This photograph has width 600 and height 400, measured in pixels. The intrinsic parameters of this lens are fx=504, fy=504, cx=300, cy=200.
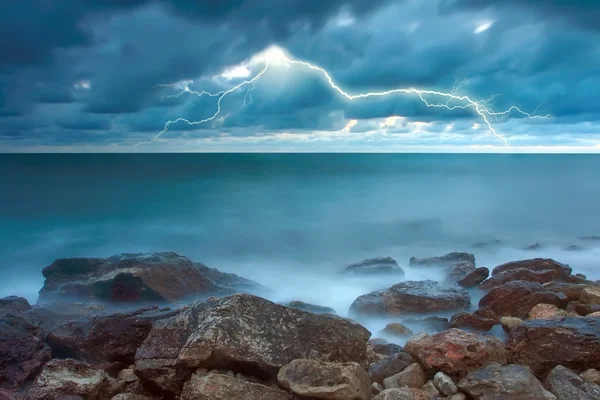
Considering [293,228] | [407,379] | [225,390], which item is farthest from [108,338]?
[293,228]

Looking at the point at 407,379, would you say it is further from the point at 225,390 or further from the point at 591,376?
the point at 225,390

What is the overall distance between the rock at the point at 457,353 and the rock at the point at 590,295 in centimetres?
326

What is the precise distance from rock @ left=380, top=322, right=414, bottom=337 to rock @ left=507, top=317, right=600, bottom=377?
2645mm

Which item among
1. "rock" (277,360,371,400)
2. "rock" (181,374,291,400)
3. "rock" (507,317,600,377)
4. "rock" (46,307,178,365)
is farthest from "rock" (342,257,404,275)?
"rock" (181,374,291,400)

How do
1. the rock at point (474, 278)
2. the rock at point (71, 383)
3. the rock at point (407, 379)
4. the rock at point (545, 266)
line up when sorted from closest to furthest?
the rock at point (71, 383) → the rock at point (407, 379) → the rock at point (545, 266) → the rock at point (474, 278)

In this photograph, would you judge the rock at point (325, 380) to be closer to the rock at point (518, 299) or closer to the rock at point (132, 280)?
the rock at point (518, 299)

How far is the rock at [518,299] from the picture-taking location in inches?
303

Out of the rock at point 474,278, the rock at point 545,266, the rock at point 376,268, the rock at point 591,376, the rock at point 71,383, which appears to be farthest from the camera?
the rock at point 376,268

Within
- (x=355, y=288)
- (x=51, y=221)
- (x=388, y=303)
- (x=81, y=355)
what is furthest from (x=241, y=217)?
(x=81, y=355)

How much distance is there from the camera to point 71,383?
449cm

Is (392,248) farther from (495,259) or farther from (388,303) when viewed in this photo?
(388,303)

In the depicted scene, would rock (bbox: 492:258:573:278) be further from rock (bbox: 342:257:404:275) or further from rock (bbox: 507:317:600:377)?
rock (bbox: 507:317:600:377)

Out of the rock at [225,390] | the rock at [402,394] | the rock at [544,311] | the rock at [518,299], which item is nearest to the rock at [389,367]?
the rock at [402,394]

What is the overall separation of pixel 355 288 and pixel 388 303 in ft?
10.5
